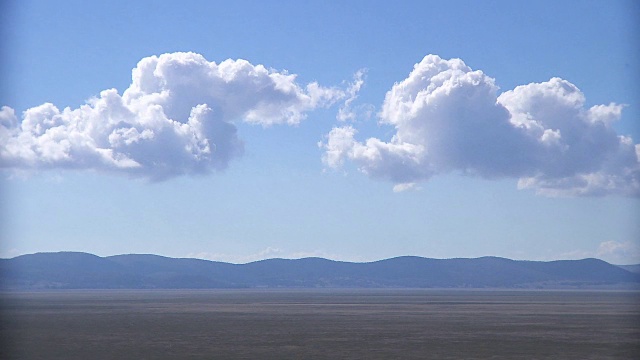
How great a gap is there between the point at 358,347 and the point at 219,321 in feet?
148

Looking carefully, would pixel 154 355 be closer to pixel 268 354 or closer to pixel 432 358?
pixel 268 354

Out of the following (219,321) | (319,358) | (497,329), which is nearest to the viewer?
(319,358)

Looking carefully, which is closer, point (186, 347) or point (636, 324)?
point (186, 347)

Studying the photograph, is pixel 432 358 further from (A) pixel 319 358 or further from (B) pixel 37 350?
(B) pixel 37 350

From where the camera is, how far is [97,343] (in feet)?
238

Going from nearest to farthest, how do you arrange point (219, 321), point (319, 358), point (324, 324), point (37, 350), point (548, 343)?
point (319, 358), point (37, 350), point (548, 343), point (324, 324), point (219, 321)

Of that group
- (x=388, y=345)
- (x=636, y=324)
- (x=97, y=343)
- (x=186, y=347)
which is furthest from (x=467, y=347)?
(x=636, y=324)

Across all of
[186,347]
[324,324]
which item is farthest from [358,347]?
[324,324]

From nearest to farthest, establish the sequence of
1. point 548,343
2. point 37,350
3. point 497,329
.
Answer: point 37,350, point 548,343, point 497,329

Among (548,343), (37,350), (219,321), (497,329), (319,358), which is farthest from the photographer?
(219,321)

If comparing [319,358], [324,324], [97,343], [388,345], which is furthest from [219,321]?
[319,358]

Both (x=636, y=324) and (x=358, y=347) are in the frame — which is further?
(x=636, y=324)

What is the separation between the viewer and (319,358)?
59.2 m

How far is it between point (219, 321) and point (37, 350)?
147 ft
